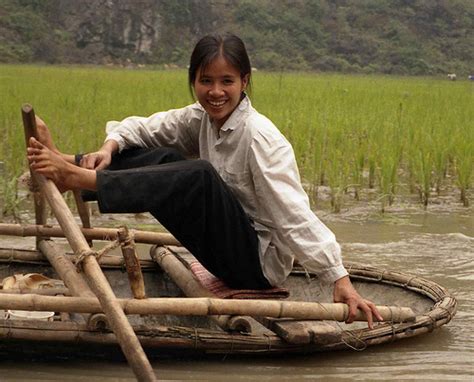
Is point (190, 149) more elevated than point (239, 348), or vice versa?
point (190, 149)

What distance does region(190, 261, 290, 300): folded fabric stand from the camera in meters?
2.89

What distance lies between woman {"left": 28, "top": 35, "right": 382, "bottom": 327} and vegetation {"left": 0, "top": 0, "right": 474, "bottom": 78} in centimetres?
2138

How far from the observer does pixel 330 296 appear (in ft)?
11.1

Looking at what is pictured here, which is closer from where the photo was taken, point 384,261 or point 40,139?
point 40,139

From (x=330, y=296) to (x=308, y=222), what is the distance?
2.60ft

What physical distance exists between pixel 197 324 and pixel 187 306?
1.83 ft

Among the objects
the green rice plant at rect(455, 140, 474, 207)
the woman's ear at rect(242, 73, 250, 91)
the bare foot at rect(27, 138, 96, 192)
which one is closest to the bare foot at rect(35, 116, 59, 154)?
the bare foot at rect(27, 138, 96, 192)

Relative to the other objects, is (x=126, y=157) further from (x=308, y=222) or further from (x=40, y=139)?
(x=308, y=222)

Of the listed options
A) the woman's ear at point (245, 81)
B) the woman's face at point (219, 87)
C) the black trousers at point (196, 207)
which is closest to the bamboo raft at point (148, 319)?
the black trousers at point (196, 207)

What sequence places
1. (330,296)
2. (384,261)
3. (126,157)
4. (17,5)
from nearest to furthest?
(126,157) < (330,296) < (384,261) < (17,5)

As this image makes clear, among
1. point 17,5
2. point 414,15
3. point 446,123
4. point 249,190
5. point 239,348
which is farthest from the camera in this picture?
point 414,15

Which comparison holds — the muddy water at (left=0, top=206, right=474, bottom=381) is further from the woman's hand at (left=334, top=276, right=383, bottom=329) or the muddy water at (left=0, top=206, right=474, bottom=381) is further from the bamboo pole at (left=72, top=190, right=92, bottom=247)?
the bamboo pole at (left=72, top=190, right=92, bottom=247)

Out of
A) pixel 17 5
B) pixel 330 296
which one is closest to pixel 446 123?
pixel 330 296

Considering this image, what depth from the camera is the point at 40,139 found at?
2.75 metres
